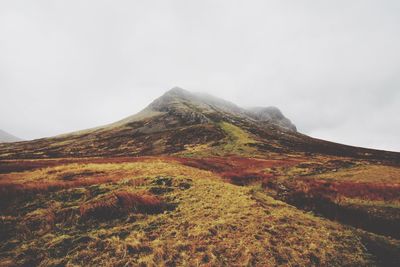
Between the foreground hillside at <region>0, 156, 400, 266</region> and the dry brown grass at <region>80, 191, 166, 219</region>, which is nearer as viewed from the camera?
the foreground hillside at <region>0, 156, 400, 266</region>

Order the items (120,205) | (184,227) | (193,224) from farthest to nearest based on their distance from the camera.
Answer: (120,205)
(193,224)
(184,227)

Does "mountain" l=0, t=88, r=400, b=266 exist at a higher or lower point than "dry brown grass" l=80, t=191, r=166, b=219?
lower

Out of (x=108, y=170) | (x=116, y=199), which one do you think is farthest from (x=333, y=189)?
(x=108, y=170)

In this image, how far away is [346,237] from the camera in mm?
11836

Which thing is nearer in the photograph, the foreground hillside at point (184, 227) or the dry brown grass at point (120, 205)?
the foreground hillside at point (184, 227)

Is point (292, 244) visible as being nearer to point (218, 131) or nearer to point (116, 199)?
point (116, 199)

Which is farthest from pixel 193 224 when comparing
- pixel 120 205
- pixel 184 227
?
pixel 120 205

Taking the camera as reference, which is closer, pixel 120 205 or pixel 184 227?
pixel 184 227

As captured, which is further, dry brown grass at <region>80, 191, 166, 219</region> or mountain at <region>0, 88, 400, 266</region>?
dry brown grass at <region>80, 191, 166, 219</region>

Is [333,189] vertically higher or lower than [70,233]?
lower

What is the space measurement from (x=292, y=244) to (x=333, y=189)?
1342 centimetres

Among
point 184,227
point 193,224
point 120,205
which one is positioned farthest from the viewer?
point 120,205

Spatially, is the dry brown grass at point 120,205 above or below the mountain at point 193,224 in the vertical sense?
above

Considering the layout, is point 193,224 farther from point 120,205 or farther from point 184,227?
point 120,205
